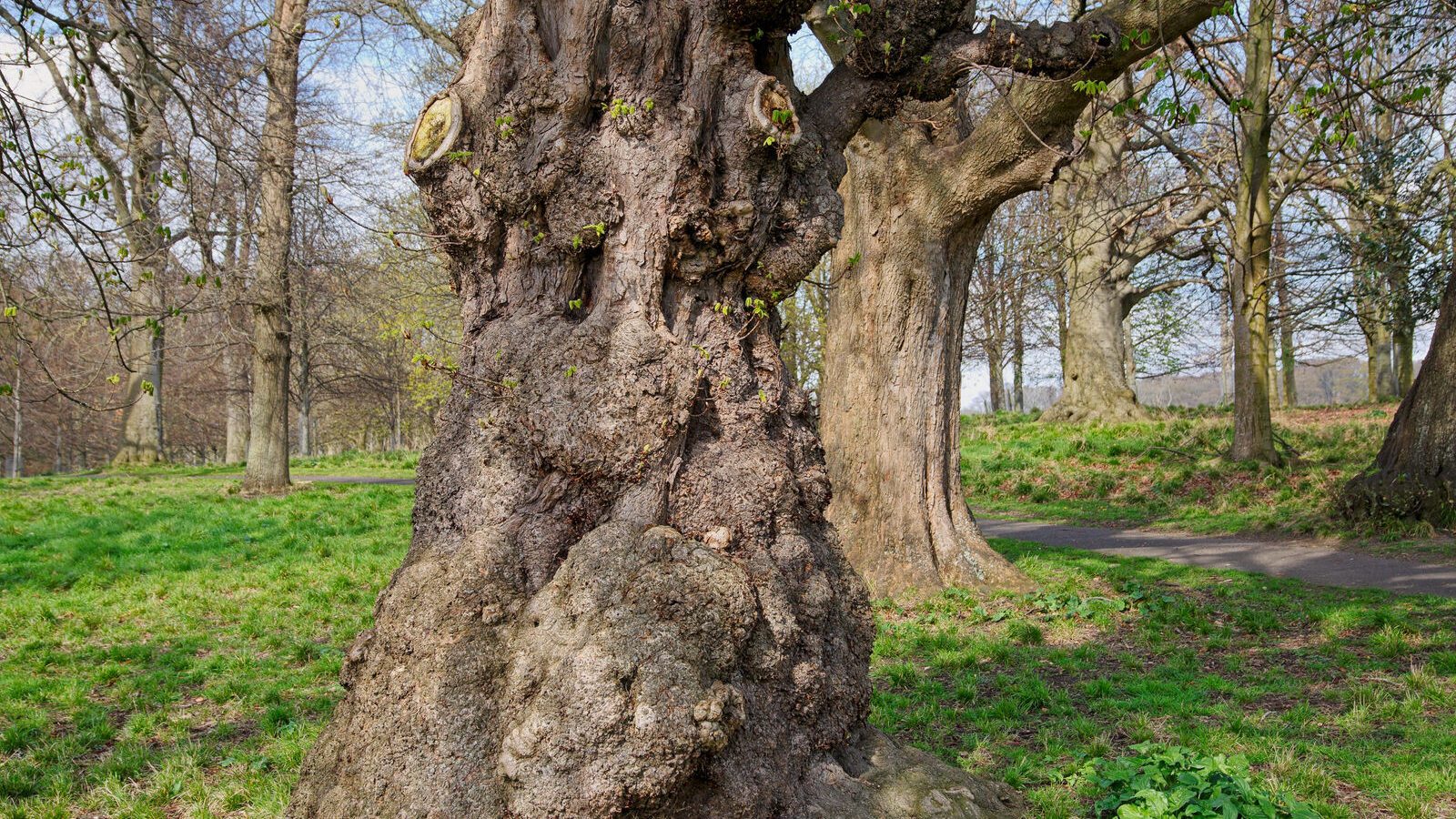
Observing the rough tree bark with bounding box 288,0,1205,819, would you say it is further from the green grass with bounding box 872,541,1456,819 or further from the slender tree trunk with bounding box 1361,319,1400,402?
the slender tree trunk with bounding box 1361,319,1400,402

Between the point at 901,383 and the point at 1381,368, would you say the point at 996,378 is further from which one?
the point at 901,383

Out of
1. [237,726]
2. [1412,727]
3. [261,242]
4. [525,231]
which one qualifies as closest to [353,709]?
[525,231]

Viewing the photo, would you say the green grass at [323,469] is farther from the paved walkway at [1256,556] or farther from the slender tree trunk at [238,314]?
the paved walkway at [1256,556]

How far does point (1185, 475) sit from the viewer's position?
14.2m

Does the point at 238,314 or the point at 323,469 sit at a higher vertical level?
the point at 238,314

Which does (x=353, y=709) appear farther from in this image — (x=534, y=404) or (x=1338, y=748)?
(x=1338, y=748)

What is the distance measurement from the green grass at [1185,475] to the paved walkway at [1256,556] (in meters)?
0.53

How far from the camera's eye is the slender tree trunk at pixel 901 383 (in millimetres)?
7922

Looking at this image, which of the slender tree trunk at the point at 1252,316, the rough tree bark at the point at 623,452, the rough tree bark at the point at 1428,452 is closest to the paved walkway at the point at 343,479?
the slender tree trunk at the point at 1252,316

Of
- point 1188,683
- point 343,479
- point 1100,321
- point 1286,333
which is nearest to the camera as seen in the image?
point 1188,683

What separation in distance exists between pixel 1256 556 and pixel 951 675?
221 inches

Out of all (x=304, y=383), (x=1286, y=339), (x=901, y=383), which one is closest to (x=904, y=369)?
(x=901, y=383)

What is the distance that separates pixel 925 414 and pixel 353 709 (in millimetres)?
5872

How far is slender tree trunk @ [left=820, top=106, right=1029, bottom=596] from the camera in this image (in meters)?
7.92
